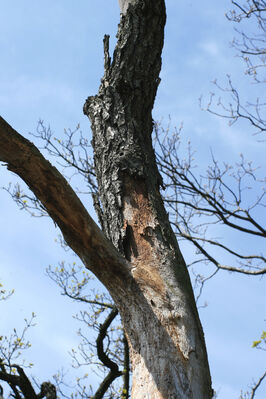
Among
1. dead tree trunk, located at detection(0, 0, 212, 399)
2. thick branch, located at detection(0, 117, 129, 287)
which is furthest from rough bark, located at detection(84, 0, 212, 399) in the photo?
thick branch, located at detection(0, 117, 129, 287)

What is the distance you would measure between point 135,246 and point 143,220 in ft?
0.54

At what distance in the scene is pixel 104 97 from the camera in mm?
3268

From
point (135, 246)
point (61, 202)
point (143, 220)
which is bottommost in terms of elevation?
point (61, 202)

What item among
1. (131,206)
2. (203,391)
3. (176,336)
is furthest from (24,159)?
(203,391)

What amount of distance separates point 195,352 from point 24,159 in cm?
131

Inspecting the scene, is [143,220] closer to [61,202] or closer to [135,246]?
[135,246]

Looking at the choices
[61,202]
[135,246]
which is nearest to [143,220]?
[135,246]

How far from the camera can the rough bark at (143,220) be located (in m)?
2.29

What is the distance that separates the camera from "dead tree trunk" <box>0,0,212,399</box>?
7.50 ft

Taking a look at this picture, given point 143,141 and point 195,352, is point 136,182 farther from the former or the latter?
point 195,352

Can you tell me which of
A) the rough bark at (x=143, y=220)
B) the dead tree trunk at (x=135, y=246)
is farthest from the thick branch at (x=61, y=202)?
the rough bark at (x=143, y=220)

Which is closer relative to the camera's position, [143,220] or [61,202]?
[61,202]

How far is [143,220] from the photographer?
2703 millimetres

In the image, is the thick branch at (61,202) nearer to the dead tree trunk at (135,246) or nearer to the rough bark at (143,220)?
the dead tree trunk at (135,246)
